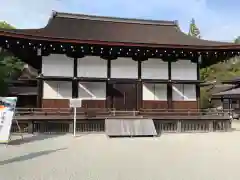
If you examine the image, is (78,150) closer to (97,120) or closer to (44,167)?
(44,167)

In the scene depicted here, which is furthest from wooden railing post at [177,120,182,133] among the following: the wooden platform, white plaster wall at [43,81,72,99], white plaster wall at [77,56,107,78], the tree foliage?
the tree foliage

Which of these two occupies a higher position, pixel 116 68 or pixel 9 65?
pixel 9 65

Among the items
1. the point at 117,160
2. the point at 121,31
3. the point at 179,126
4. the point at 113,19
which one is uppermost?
the point at 113,19

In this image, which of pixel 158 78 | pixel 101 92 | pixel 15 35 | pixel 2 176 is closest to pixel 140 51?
pixel 158 78

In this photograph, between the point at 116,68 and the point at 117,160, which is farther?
the point at 116,68

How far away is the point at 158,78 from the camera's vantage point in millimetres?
14125

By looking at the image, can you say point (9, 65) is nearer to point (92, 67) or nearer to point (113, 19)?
point (113, 19)

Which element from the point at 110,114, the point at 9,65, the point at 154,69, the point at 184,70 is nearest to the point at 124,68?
the point at 154,69

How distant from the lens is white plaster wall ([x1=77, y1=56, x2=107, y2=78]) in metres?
13.6

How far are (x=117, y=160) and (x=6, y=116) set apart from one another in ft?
15.6

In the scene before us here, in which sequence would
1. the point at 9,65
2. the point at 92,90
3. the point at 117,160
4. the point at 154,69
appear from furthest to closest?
the point at 9,65, the point at 154,69, the point at 92,90, the point at 117,160

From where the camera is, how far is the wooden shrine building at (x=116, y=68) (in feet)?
42.7

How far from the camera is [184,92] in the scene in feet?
47.3

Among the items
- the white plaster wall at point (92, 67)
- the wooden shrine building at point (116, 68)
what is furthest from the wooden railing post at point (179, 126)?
the white plaster wall at point (92, 67)
